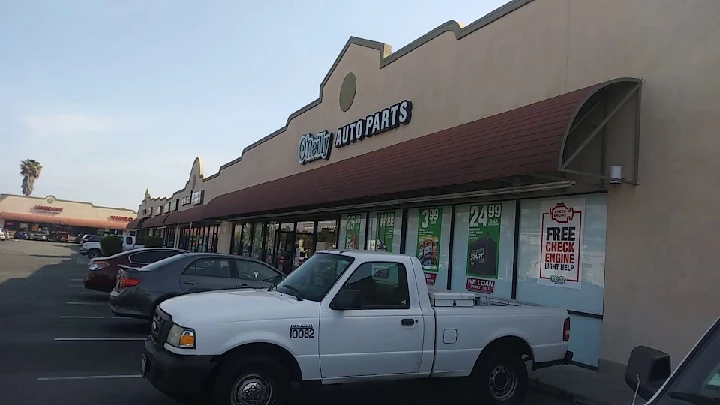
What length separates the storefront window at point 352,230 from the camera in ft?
56.0

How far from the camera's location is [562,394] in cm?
775

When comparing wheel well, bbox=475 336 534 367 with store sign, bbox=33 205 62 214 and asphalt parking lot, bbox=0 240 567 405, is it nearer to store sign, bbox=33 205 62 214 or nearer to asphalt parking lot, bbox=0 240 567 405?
asphalt parking lot, bbox=0 240 567 405

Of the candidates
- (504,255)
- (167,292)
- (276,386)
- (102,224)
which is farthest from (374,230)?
(102,224)

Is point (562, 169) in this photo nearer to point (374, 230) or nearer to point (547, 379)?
point (547, 379)

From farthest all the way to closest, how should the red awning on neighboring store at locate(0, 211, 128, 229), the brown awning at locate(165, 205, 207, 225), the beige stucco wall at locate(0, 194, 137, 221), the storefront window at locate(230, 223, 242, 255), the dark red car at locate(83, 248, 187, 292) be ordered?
the beige stucco wall at locate(0, 194, 137, 221) → the red awning on neighboring store at locate(0, 211, 128, 229) → the brown awning at locate(165, 205, 207, 225) → the storefront window at locate(230, 223, 242, 255) → the dark red car at locate(83, 248, 187, 292)

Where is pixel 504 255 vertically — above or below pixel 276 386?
above

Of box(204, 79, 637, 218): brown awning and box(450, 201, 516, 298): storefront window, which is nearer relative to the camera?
box(204, 79, 637, 218): brown awning

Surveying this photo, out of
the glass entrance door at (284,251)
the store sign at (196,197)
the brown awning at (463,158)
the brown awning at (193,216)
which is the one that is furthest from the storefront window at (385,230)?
the store sign at (196,197)

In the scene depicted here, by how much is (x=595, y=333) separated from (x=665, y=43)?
4634 millimetres

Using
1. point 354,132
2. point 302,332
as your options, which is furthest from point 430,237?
point 302,332

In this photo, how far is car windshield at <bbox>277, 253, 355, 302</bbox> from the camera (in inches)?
248

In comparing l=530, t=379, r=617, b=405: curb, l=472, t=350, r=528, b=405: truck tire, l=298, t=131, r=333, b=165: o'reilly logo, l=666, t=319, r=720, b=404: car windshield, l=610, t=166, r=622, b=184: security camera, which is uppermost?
l=298, t=131, r=333, b=165: o'reilly logo

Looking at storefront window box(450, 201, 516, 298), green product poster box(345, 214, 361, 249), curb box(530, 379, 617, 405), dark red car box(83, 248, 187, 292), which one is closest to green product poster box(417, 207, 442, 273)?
storefront window box(450, 201, 516, 298)

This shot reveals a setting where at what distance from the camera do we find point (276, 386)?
5.62 m
